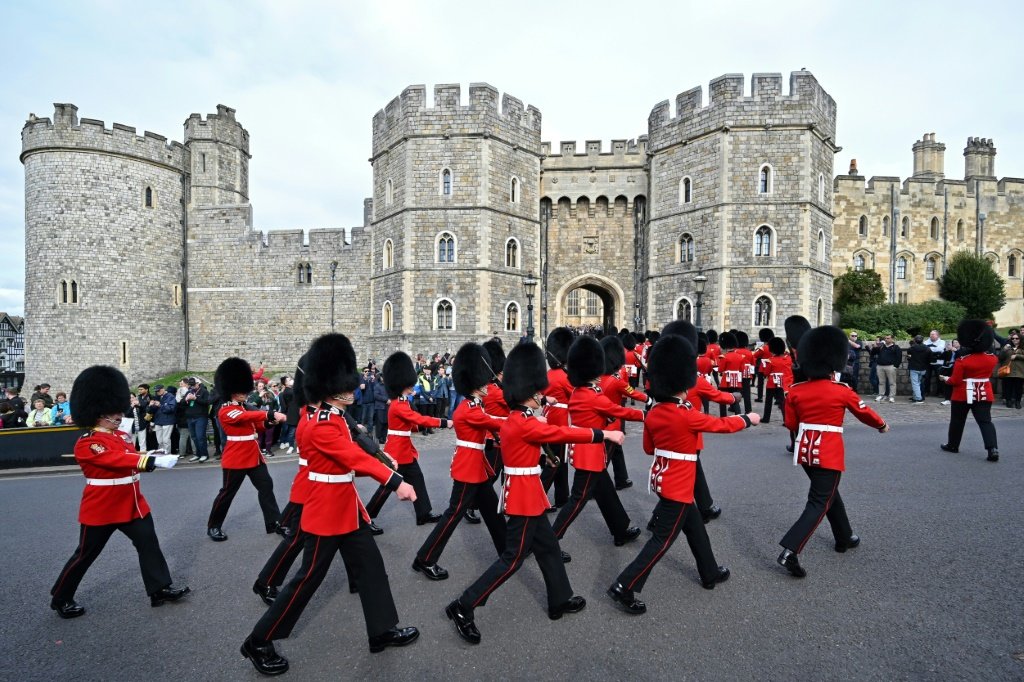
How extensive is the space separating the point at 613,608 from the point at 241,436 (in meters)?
4.18

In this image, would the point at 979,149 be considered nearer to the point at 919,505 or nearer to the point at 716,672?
the point at 919,505

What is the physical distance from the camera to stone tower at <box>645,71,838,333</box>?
2311 cm

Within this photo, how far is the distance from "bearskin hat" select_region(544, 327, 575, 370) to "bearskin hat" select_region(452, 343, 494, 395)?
2.29m

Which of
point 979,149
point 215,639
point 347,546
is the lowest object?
point 215,639

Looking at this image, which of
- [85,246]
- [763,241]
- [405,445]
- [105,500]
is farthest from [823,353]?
[85,246]

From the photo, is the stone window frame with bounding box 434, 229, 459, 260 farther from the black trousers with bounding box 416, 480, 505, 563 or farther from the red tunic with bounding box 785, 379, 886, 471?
the red tunic with bounding box 785, 379, 886, 471

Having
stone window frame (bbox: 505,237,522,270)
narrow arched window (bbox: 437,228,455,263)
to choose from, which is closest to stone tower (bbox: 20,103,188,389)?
narrow arched window (bbox: 437,228,455,263)

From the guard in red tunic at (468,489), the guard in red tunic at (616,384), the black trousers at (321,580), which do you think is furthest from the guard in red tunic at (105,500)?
the guard in red tunic at (616,384)

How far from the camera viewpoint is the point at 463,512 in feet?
17.0

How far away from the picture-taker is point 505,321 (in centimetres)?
2591

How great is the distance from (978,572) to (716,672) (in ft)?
9.06

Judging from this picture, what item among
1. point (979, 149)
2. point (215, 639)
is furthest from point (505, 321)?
point (979, 149)

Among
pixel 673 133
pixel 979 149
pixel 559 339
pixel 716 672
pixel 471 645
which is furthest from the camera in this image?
pixel 979 149

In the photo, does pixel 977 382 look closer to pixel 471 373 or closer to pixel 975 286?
pixel 471 373
